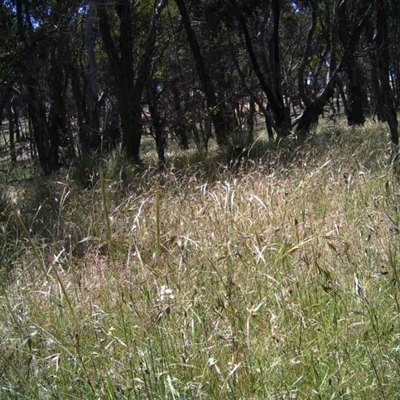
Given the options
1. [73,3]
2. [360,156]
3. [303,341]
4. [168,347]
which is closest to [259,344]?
[303,341]

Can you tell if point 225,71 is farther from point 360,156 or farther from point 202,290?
point 202,290

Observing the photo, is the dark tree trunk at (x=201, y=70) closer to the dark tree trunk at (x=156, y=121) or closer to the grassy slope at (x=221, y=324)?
the dark tree trunk at (x=156, y=121)

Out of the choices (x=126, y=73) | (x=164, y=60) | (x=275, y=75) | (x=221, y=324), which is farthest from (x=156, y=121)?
(x=221, y=324)

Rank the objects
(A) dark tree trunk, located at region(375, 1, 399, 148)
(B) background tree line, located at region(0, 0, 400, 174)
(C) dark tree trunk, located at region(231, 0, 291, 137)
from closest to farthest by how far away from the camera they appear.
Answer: (A) dark tree trunk, located at region(375, 1, 399, 148)
(B) background tree line, located at region(0, 0, 400, 174)
(C) dark tree trunk, located at region(231, 0, 291, 137)

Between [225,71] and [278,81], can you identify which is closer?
[278,81]

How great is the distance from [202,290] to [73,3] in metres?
7.70

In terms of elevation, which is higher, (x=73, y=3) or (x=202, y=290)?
(x=73, y=3)

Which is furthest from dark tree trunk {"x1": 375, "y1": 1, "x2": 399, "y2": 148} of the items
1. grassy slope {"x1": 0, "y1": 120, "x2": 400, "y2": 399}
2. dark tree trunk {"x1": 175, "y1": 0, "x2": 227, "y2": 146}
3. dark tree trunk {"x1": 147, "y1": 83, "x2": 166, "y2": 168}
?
dark tree trunk {"x1": 147, "y1": 83, "x2": 166, "y2": 168}

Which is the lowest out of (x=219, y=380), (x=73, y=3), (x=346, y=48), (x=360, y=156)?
(x=219, y=380)

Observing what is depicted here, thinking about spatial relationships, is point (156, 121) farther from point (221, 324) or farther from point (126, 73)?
point (221, 324)

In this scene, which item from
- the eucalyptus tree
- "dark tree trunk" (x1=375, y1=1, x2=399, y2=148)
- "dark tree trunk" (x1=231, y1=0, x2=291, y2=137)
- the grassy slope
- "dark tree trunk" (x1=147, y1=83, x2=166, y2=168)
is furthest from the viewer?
"dark tree trunk" (x1=147, y1=83, x2=166, y2=168)

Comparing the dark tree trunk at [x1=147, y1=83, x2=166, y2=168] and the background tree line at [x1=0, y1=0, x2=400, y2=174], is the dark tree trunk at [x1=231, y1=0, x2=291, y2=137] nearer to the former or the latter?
the background tree line at [x1=0, y1=0, x2=400, y2=174]

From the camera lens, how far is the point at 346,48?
10172mm

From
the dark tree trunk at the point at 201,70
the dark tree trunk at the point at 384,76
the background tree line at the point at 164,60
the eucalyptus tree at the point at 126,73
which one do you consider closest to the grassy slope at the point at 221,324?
the dark tree trunk at the point at 384,76
